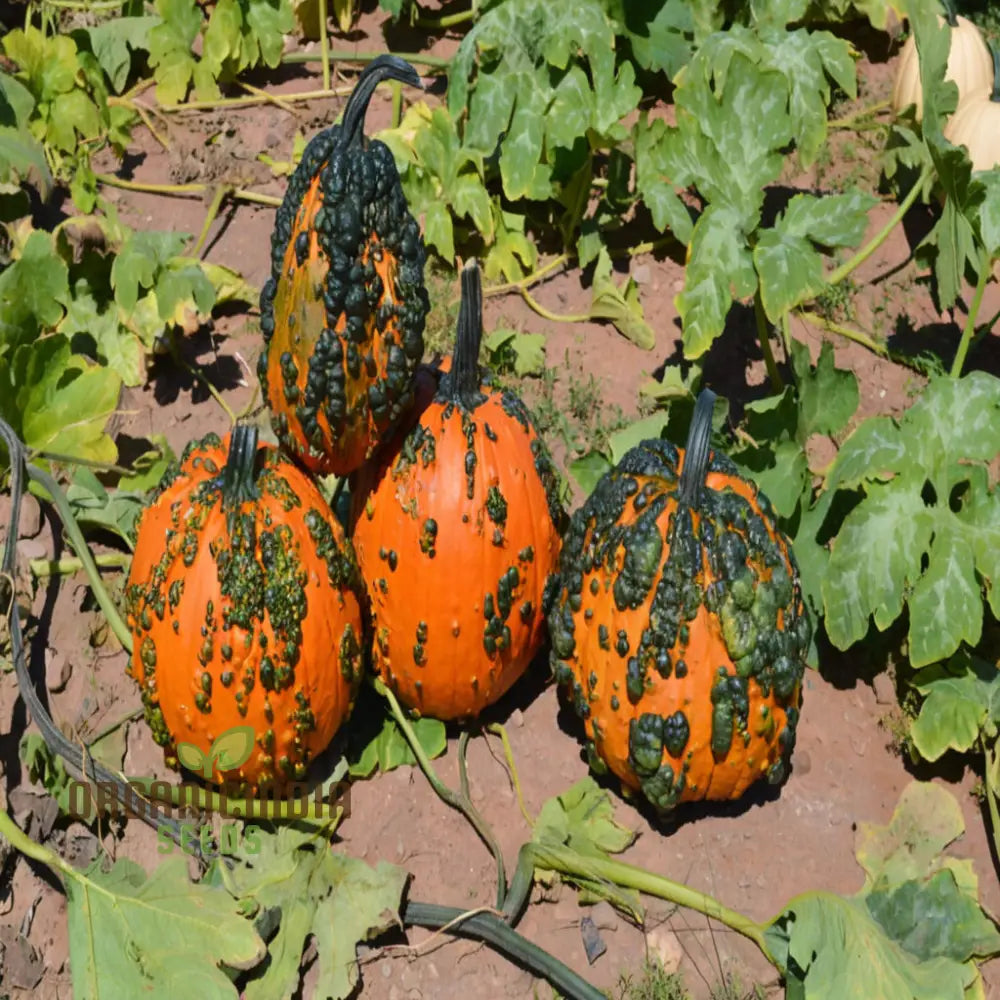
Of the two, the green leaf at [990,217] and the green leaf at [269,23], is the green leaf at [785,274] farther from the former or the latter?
the green leaf at [269,23]

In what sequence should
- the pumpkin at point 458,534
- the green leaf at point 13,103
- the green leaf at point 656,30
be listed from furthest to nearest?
1. the green leaf at point 656,30
2. the green leaf at point 13,103
3. the pumpkin at point 458,534

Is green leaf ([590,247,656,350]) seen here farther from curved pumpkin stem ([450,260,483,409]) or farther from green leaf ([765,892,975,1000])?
green leaf ([765,892,975,1000])

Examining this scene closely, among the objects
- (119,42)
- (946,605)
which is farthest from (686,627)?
(119,42)

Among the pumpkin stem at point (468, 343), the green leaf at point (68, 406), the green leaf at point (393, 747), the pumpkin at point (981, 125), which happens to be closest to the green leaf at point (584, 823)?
the green leaf at point (393, 747)

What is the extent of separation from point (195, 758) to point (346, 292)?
4.53 ft

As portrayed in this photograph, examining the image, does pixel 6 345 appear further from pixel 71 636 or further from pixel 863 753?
pixel 863 753

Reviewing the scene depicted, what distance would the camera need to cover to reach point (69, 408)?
14.8 feet

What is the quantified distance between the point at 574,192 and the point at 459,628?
2507 millimetres

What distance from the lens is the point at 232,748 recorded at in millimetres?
3520

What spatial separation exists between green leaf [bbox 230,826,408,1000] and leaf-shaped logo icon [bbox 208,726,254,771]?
26 cm

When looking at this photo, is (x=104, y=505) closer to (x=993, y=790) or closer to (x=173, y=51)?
(x=173, y=51)

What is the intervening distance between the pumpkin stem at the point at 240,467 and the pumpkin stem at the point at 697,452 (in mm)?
1151

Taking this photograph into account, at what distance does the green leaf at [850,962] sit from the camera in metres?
3.12

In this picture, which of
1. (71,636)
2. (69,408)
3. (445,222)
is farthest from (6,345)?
(445,222)
